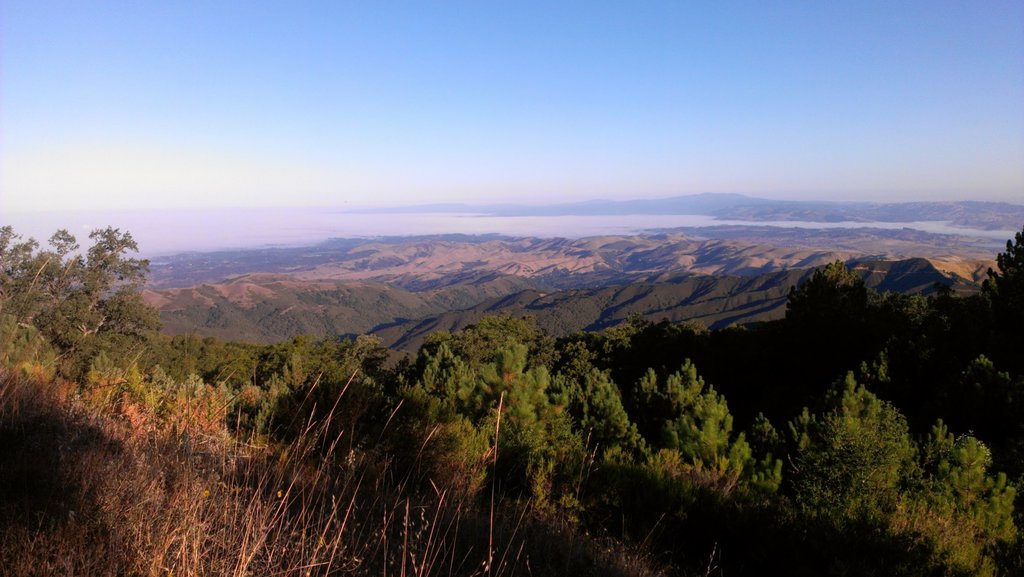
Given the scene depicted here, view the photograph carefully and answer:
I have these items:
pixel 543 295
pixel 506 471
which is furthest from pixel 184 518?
pixel 543 295

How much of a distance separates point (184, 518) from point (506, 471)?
4023 mm

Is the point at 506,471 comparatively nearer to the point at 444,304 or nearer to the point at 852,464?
the point at 852,464

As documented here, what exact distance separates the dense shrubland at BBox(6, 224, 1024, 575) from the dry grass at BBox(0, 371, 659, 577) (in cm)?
1

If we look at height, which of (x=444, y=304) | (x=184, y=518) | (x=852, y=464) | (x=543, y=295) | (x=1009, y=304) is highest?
(x=184, y=518)

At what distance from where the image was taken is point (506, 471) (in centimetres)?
566

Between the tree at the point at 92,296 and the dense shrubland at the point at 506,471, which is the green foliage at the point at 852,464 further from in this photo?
the tree at the point at 92,296

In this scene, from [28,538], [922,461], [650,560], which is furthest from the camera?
[922,461]

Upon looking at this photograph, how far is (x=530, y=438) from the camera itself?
7863 mm

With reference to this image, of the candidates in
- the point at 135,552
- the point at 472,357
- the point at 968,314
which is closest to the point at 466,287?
the point at 472,357

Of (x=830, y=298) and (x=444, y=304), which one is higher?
(x=830, y=298)

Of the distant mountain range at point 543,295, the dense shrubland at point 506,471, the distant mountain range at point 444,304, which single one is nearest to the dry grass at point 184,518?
the dense shrubland at point 506,471

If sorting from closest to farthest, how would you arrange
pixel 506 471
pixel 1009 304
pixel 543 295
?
1. pixel 506 471
2. pixel 1009 304
3. pixel 543 295

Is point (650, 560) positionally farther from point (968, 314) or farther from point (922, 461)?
point (968, 314)

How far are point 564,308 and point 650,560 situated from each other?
12689 centimetres
